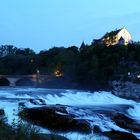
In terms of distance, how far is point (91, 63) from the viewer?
191ft

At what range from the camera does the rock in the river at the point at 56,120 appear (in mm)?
18625

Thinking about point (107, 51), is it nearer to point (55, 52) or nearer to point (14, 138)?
point (55, 52)

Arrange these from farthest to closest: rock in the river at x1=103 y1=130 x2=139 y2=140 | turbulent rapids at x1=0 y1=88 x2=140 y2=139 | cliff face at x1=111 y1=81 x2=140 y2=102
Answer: cliff face at x1=111 y1=81 x2=140 y2=102
turbulent rapids at x1=0 y1=88 x2=140 y2=139
rock in the river at x1=103 y1=130 x2=139 y2=140

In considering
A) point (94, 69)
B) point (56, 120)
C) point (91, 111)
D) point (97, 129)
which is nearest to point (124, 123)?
point (97, 129)

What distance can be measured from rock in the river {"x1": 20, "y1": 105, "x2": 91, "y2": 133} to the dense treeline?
3420 centimetres

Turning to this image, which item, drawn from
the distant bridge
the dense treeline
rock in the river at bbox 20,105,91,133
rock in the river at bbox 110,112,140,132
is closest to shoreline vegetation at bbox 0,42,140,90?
the dense treeline

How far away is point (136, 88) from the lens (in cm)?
4878

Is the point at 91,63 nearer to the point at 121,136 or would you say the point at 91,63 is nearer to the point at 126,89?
the point at 126,89

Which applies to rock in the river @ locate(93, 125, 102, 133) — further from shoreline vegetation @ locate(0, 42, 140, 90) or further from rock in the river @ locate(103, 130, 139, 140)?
shoreline vegetation @ locate(0, 42, 140, 90)

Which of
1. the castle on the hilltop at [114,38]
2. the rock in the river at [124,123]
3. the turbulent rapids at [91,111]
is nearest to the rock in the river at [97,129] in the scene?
the turbulent rapids at [91,111]

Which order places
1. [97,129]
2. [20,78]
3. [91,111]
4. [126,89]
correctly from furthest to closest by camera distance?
[20,78] → [126,89] → [91,111] → [97,129]

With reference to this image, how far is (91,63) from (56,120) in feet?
129

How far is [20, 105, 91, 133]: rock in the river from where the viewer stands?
61.1ft

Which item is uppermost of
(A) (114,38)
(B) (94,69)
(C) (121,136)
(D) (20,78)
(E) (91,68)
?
(A) (114,38)
